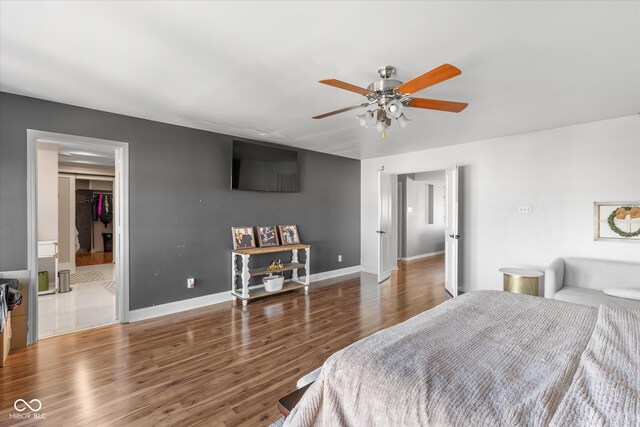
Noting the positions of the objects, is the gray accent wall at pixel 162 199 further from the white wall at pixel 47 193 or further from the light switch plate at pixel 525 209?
the light switch plate at pixel 525 209

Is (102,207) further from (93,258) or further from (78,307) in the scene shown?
(78,307)

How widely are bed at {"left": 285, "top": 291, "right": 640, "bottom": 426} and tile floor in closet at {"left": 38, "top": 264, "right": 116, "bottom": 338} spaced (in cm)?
343

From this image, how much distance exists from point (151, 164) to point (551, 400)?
13.6 feet

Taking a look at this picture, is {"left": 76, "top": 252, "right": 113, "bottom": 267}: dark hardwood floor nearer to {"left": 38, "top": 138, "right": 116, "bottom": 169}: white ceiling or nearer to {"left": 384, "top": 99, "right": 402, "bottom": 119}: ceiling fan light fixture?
{"left": 38, "top": 138, "right": 116, "bottom": 169}: white ceiling

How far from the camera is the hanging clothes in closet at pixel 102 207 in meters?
8.16

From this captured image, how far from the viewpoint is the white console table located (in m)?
4.18

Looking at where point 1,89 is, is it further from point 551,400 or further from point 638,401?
point 638,401

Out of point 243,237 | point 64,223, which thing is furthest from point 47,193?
point 243,237

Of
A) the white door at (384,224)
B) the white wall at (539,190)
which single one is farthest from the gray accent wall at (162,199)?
the white wall at (539,190)

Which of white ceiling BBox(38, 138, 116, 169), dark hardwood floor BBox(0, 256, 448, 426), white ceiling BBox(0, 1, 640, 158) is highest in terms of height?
white ceiling BBox(0, 1, 640, 158)

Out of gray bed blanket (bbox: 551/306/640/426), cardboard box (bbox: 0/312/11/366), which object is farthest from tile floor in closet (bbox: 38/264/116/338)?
gray bed blanket (bbox: 551/306/640/426)

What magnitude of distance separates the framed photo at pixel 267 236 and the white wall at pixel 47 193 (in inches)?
125

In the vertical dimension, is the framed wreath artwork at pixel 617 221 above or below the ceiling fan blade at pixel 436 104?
below

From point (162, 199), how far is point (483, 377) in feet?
12.5
